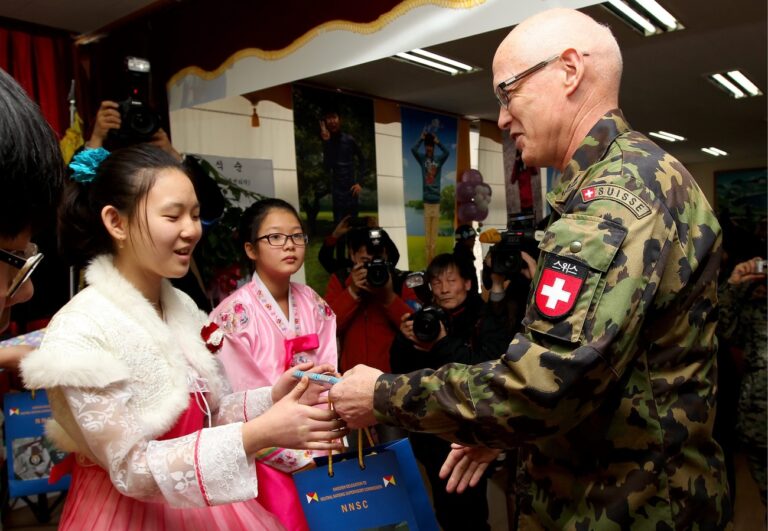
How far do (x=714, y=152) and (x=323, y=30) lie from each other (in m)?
6.61

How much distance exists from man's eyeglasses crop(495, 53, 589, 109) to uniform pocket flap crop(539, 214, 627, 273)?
1.06 ft

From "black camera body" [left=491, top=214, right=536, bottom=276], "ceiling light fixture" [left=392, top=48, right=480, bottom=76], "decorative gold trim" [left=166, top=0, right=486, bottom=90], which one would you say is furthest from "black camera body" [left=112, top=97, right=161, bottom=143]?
"black camera body" [left=491, top=214, right=536, bottom=276]

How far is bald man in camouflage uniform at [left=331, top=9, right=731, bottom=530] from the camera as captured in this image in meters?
0.84

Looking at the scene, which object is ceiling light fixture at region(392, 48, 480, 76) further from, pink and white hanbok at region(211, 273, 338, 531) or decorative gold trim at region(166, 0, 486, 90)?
pink and white hanbok at region(211, 273, 338, 531)

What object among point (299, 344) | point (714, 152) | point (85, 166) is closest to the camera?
point (85, 166)

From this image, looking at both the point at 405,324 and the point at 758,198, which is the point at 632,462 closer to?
the point at 405,324

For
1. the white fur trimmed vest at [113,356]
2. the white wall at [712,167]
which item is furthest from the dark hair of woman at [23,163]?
the white wall at [712,167]

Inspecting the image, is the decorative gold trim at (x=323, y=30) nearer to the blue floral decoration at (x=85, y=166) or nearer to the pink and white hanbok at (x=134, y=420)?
the blue floral decoration at (x=85, y=166)

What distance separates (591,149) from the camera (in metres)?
1.03

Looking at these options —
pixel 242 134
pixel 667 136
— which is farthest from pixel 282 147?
pixel 667 136

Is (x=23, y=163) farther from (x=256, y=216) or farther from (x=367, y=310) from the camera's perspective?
(x=367, y=310)

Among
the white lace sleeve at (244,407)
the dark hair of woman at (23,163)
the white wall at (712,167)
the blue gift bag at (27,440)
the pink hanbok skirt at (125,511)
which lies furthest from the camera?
the white wall at (712,167)

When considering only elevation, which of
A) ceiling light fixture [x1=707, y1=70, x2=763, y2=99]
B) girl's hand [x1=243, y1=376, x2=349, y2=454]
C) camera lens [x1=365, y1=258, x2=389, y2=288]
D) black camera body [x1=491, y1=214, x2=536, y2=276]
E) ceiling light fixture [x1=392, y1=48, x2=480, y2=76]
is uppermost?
ceiling light fixture [x1=707, y1=70, x2=763, y2=99]

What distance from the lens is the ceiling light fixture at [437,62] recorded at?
260 cm
